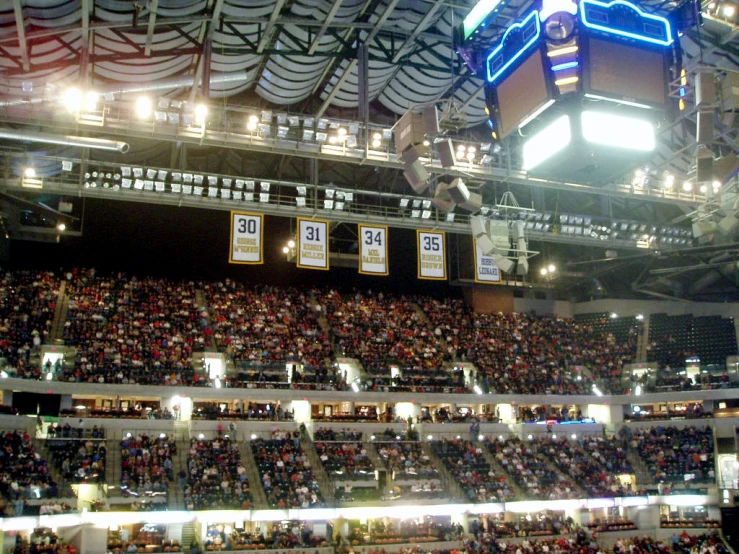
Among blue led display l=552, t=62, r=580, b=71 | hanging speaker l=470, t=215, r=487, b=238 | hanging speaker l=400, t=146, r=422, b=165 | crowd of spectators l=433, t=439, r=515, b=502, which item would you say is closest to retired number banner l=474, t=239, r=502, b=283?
crowd of spectators l=433, t=439, r=515, b=502

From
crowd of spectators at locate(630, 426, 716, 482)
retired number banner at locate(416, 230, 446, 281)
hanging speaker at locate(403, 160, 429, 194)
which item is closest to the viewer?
hanging speaker at locate(403, 160, 429, 194)

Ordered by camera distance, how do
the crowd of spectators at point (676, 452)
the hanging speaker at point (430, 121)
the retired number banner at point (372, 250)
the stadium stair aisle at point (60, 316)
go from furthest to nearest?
the crowd of spectators at point (676, 452)
the stadium stair aisle at point (60, 316)
the retired number banner at point (372, 250)
the hanging speaker at point (430, 121)

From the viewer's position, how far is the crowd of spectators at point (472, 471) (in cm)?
3494

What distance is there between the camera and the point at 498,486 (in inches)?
1403

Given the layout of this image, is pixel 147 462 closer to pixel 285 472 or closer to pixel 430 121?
pixel 285 472

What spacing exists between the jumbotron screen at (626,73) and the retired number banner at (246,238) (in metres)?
19.7

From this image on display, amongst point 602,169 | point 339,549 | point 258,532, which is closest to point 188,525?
point 258,532

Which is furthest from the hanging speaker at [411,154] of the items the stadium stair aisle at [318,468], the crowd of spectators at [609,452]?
the crowd of spectators at [609,452]

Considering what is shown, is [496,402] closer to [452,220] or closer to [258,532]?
[452,220]

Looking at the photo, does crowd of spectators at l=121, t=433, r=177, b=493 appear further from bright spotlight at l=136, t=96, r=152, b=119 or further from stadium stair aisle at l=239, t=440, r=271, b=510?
bright spotlight at l=136, t=96, r=152, b=119

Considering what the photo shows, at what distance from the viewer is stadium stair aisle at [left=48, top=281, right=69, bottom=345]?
111ft

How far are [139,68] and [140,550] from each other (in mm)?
17372

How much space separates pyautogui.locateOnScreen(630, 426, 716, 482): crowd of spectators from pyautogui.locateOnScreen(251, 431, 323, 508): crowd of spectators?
63.1 ft

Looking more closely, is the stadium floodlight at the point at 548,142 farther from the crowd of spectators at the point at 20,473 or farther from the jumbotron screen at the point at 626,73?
the crowd of spectators at the point at 20,473
